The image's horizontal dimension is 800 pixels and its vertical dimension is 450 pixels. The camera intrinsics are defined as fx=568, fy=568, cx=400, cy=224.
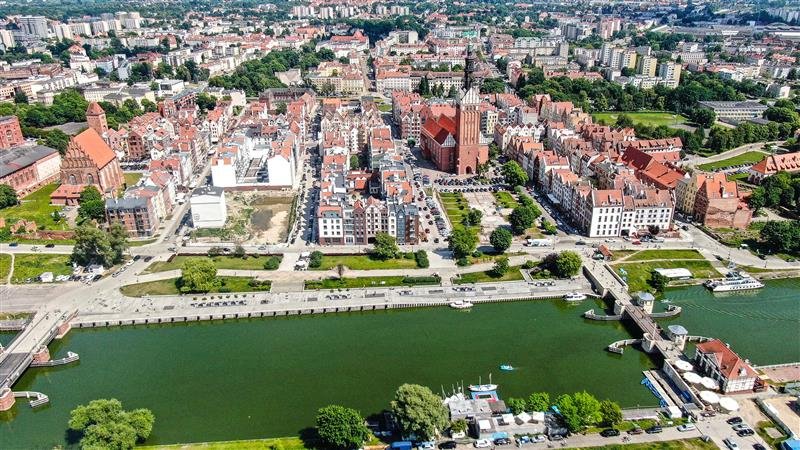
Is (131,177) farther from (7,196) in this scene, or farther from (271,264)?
(271,264)

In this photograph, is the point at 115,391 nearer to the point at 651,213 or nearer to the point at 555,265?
the point at 555,265

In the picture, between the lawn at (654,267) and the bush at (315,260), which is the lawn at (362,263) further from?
the lawn at (654,267)

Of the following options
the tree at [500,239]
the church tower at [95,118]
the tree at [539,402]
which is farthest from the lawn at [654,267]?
the church tower at [95,118]

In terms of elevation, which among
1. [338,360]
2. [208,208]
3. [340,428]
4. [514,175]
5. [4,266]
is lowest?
[338,360]

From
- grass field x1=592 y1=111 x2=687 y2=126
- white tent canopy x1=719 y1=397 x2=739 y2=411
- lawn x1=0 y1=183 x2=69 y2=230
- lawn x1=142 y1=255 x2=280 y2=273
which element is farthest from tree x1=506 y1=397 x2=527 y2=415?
grass field x1=592 y1=111 x2=687 y2=126

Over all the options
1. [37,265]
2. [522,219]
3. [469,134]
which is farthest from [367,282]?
[469,134]

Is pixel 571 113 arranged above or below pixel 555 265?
above

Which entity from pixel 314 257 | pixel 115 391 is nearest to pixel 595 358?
pixel 314 257
